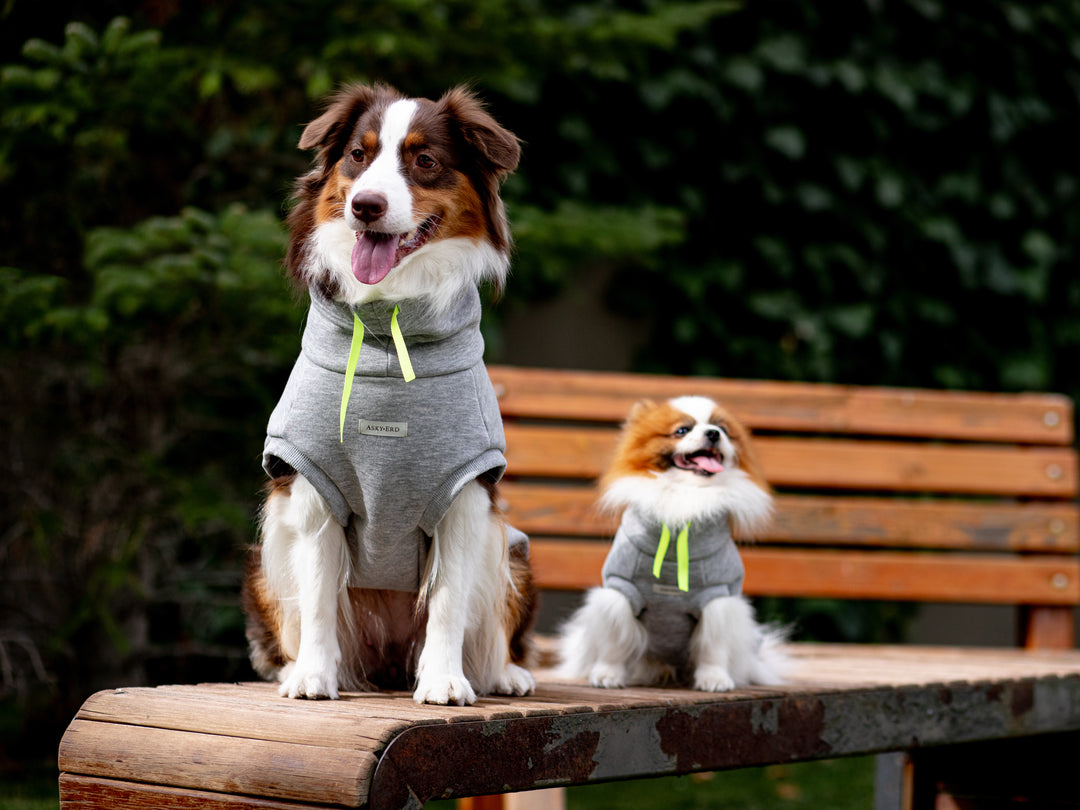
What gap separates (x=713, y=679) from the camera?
2518 millimetres

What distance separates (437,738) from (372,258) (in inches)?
33.1

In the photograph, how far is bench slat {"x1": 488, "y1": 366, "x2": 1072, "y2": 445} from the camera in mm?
4000

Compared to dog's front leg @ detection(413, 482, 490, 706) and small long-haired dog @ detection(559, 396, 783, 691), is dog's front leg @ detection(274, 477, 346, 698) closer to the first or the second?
dog's front leg @ detection(413, 482, 490, 706)

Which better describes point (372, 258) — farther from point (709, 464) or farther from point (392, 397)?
point (709, 464)

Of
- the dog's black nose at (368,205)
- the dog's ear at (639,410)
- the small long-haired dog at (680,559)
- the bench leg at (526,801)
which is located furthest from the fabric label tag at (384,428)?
the bench leg at (526,801)

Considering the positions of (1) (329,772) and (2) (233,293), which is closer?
(1) (329,772)

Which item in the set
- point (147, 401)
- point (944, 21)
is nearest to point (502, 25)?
point (147, 401)

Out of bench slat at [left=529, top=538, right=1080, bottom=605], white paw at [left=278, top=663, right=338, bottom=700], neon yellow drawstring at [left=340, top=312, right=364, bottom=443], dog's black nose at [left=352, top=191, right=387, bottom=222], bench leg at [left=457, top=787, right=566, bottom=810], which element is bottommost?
bench leg at [left=457, top=787, right=566, bottom=810]

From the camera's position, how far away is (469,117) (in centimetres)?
220

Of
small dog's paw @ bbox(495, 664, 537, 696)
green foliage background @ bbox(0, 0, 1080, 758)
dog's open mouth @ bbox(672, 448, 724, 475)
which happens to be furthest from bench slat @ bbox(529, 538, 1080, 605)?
small dog's paw @ bbox(495, 664, 537, 696)

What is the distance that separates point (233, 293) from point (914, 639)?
3857mm

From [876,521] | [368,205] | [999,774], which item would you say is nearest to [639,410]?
[368,205]

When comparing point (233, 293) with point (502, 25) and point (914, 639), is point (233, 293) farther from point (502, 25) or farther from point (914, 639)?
point (914, 639)

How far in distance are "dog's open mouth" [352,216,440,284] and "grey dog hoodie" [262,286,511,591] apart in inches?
3.8
